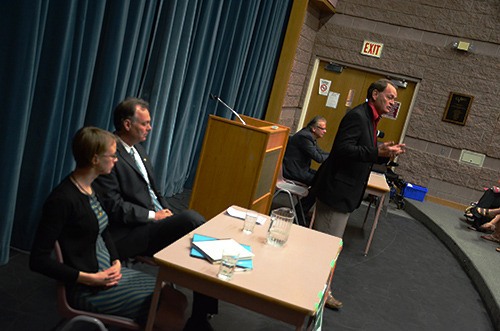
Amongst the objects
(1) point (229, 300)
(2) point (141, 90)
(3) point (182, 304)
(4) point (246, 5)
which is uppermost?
(4) point (246, 5)

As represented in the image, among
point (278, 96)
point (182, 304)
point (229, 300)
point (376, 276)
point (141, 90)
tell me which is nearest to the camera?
point (229, 300)

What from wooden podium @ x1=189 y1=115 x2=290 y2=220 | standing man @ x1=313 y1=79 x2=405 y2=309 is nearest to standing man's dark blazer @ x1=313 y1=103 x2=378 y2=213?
standing man @ x1=313 y1=79 x2=405 y2=309

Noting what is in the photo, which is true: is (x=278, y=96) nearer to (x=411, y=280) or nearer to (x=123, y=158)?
(x=411, y=280)

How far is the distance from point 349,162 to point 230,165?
1.04 metres

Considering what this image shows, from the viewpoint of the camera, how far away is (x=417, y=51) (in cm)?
758

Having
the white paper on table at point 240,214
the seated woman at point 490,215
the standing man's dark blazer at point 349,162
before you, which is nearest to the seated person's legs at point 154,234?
the white paper on table at point 240,214

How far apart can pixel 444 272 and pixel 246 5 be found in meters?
3.50

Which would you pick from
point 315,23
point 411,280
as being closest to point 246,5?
point 315,23

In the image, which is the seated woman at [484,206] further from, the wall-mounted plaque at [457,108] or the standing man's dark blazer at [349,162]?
the standing man's dark blazer at [349,162]

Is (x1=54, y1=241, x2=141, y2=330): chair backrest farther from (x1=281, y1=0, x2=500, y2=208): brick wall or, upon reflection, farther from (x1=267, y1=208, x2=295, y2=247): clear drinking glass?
(x1=281, y1=0, x2=500, y2=208): brick wall

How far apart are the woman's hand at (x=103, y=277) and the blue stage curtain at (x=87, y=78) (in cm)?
103

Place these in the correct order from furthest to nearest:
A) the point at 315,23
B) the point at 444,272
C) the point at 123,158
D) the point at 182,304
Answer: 1. the point at 315,23
2. the point at 444,272
3. the point at 123,158
4. the point at 182,304

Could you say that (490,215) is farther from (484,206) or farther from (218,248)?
(218,248)

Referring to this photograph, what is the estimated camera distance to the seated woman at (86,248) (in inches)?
A: 63.4
